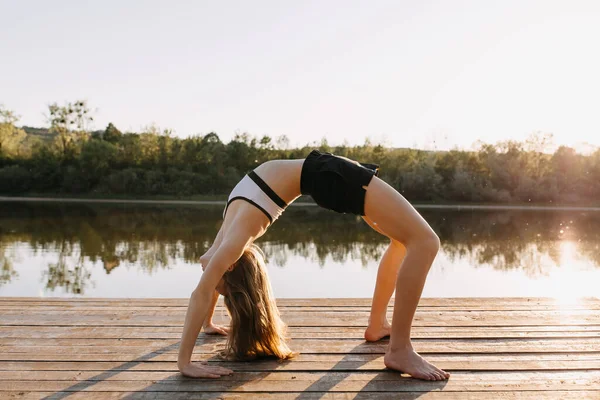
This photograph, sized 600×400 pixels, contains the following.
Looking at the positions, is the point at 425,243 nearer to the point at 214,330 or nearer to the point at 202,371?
the point at 202,371

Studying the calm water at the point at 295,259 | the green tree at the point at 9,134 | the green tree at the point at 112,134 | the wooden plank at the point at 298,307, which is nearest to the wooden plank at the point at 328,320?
the wooden plank at the point at 298,307

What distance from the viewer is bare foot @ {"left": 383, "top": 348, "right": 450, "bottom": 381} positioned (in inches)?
85.1

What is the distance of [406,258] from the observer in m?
2.25

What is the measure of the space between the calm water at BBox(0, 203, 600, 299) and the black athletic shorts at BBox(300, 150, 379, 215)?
2.05 metres

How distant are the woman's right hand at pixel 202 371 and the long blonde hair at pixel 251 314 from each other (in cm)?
20

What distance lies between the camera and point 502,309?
3.28 metres

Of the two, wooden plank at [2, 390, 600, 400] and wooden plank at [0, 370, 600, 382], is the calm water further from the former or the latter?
wooden plank at [2, 390, 600, 400]

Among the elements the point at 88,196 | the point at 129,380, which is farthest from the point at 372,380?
the point at 88,196

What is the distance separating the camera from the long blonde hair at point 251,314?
7.88 feet

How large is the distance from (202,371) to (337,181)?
0.92 metres

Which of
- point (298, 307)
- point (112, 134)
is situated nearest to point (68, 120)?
point (112, 134)

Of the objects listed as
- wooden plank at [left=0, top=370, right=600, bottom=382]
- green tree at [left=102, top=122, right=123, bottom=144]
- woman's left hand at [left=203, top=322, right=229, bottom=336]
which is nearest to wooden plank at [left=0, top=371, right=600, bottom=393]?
wooden plank at [left=0, top=370, right=600, bottom=382]

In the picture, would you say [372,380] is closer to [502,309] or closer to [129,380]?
[129,380]

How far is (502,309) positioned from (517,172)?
23666 mm
